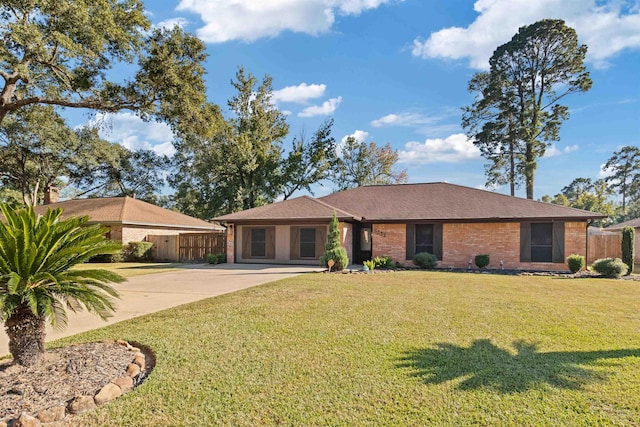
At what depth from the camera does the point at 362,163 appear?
36938 mm

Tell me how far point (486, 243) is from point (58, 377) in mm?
16256

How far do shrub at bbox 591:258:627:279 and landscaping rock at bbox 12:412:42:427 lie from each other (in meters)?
16.8

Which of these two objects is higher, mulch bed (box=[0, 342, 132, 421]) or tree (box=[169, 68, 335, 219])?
tree (box=[169, 68, 335, 219])

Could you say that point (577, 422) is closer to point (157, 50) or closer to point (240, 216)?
point (240, 216)

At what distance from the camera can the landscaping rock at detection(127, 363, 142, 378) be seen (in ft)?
13.0

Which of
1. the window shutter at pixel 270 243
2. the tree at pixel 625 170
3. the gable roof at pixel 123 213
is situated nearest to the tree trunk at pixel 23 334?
the window shutter at pixel 270 243

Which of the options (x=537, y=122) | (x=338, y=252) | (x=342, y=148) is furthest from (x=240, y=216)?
A: (x=537, y=122)

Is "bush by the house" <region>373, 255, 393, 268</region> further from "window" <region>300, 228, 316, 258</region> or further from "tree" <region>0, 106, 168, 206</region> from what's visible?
"tree" <region>0, 106, 168, 206</region>

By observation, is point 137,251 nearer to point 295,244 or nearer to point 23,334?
point 295,244

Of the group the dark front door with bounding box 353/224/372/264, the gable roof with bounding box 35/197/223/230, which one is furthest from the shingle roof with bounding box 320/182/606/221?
the gable roof with bounding box 35/197/223/230

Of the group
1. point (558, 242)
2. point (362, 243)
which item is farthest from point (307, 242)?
point (558, 242)

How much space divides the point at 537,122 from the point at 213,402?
31.4 metres

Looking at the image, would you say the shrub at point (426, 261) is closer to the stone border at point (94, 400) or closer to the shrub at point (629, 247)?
the shrub at point (629, 247)

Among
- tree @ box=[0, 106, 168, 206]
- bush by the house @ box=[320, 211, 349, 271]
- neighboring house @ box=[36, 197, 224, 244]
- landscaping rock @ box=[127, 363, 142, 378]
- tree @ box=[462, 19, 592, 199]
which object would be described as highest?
tree @ box=[462, 19, 592, 199]
